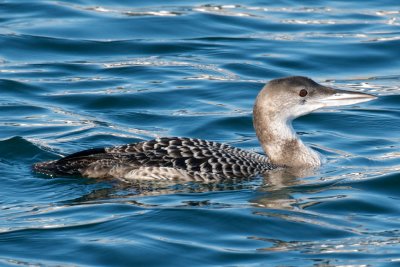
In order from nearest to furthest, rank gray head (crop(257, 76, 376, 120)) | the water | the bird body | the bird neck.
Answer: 1. the water
2. the bird body
3. gray head (crop(257, 76, 376, 120))
4. the bird neck

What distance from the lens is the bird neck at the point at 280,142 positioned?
1158 cm

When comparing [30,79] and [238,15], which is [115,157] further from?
[238,15]

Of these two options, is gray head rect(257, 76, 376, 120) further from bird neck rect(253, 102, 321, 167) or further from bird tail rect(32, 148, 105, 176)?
bird tail rect(32, 148, 105, 176)

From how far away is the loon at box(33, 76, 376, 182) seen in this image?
35.3ft

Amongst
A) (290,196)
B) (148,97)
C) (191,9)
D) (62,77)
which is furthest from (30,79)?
(290,196)

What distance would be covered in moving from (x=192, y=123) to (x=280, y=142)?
7.21 feet

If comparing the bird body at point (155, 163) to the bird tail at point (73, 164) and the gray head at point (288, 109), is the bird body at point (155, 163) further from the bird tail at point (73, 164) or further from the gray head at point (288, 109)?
the gray head at point (288, 109)

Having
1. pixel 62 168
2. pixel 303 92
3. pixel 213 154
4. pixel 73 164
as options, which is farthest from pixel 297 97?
pixel 62 168

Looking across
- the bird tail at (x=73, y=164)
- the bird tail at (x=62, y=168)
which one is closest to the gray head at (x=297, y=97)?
the bird tail at (x=73, y=164)

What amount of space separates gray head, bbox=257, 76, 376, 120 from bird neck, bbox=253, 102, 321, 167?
0.30ft

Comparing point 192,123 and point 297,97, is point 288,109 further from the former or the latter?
point 192,123

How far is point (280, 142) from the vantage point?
11617 millimetres

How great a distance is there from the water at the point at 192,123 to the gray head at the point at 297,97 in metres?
0.66

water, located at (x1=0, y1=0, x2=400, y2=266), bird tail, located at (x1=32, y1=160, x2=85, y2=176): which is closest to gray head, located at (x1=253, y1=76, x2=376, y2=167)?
water, located at (x1=0, y1=0, x2=400, y2=266)
